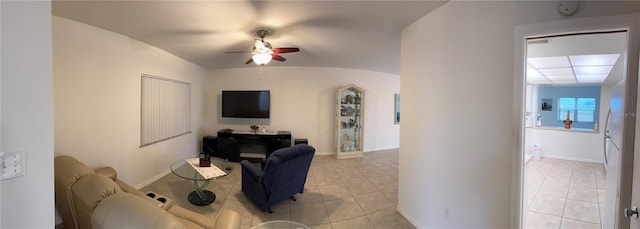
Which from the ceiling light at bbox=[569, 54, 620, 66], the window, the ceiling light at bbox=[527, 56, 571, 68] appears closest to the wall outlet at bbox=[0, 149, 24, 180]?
the ceiling light at bbox=[527, 56, 571, 68]

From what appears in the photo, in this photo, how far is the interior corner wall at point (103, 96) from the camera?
7.95ft

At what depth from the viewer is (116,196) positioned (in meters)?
1.38

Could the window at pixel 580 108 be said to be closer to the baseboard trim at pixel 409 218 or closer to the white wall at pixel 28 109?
the baseboard trim at pixel 409 218

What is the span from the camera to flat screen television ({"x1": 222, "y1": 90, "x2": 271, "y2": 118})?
534 centimetres

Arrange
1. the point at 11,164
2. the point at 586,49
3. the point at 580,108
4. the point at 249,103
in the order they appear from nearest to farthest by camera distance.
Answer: the point at 11,164
the point at 586,49
the point at 249,103
the point at 580,108

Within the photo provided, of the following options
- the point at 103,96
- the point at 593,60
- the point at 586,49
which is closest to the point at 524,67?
the point at 586,49

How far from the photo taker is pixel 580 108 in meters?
5.48

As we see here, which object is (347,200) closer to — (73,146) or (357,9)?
(357,9)

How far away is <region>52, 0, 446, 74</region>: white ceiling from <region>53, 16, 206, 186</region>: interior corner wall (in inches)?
7.6

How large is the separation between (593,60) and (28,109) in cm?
466

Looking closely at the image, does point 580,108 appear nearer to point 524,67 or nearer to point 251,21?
point 524,67

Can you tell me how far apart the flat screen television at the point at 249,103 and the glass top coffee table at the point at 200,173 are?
7.11 ft

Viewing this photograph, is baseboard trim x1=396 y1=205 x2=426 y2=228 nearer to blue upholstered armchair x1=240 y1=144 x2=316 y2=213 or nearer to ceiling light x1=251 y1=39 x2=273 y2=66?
blue upholstered armchair x1=240 y1=144 x2=316 y2=213

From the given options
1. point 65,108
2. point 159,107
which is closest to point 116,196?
point 65,108
